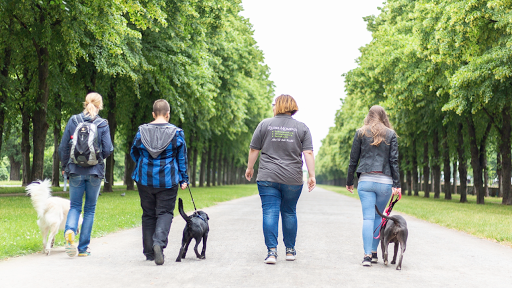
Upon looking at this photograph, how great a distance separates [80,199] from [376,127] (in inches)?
157

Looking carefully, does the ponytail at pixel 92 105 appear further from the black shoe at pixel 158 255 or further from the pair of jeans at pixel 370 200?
the pair of jeans at pixel 370 200

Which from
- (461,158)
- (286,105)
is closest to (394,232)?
(286,105)

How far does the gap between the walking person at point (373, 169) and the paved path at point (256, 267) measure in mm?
600

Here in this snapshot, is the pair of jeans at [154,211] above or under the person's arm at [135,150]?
under

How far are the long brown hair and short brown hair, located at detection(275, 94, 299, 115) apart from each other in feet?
2.98

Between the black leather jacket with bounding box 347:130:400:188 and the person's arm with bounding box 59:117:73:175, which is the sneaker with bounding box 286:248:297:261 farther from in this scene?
the person's arm with bounding box 59:117:73:175

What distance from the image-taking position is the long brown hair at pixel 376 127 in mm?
6316

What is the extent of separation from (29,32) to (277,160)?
1416 centimetres

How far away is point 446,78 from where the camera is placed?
21531 millimetres

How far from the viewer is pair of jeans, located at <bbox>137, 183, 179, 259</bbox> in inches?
242

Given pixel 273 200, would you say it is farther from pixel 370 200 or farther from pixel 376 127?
pixel 376 127

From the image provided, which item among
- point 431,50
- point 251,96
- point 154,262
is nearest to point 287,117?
point 154,262

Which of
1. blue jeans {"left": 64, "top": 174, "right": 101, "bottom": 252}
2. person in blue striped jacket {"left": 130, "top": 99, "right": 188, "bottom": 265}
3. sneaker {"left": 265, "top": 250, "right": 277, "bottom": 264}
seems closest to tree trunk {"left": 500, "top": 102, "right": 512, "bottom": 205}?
sneaker {"left": 265, "top": 250, "right": 277, "bottom": 264}

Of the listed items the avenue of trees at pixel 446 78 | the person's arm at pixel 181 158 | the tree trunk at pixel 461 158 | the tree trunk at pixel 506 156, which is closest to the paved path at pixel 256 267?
the person's arm at pixel 181 158
